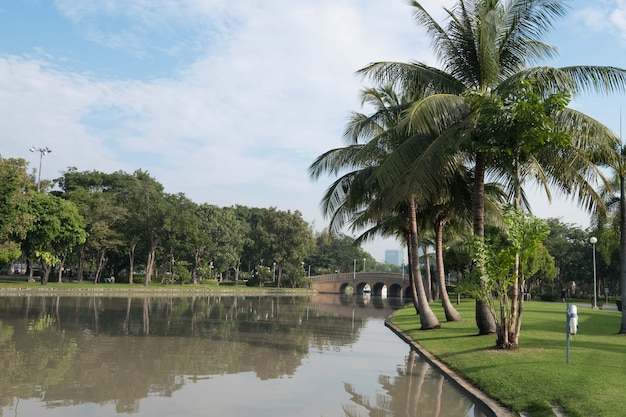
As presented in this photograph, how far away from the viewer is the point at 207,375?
10805 millimetres

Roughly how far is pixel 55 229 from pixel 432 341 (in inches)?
1431

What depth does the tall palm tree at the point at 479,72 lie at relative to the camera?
13.9 m

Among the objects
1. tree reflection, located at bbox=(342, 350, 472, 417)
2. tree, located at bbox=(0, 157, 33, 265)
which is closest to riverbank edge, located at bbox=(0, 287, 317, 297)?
tree, located at bbox=(0, 157, 33, 265)

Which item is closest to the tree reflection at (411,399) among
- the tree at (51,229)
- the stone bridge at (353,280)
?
the tree at (51,229)

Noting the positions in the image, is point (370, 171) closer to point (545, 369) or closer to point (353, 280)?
point (545, 369)

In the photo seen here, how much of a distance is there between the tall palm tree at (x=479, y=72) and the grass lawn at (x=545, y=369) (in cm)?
207

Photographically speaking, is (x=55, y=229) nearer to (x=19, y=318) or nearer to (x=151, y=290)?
(x=151, y=290)

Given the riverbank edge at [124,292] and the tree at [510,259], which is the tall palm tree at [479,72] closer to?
the tree at [510,259]

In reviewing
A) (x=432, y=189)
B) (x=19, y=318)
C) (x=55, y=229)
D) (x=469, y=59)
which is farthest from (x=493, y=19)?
(x=55, y=229)

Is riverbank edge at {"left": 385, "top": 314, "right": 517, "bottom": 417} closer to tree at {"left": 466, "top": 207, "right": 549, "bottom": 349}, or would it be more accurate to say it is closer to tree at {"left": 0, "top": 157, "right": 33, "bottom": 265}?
tree at {"left": 466, "top": 207, "right": 549, "bottom": 349}

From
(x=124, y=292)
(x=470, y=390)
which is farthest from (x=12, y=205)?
(x=470, y=390)

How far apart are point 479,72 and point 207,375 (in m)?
11.3

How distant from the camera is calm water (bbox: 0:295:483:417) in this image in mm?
8359

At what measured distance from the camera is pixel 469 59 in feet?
52.0
